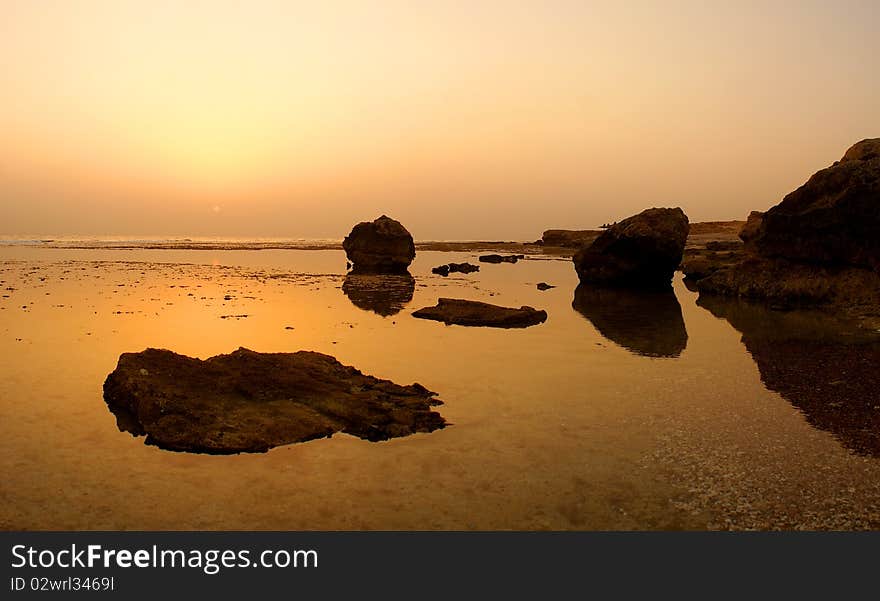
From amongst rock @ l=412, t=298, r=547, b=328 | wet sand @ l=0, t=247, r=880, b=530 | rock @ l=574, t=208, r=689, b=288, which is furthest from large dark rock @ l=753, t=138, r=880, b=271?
rock @ l=412, t=298, r=547, b=328

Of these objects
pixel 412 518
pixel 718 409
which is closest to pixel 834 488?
pixel 718 409

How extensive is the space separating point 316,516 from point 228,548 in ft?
3.30

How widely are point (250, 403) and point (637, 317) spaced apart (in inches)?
711

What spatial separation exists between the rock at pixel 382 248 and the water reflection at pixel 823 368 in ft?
110

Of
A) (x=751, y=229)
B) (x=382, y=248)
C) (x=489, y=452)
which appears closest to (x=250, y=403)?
(x=489, y=452)

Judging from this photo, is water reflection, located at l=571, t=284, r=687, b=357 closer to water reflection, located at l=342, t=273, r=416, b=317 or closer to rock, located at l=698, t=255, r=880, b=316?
rock, located at l=698, t=255, r=880, b=316

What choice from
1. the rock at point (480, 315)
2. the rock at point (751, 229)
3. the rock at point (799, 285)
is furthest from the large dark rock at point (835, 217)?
the rock at point (480, 315)

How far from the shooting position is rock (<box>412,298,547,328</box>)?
21.5 m

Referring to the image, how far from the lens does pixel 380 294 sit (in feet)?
108

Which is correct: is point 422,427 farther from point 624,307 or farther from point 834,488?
point 624,307

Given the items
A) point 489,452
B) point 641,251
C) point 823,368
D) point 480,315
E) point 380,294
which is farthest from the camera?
point 641,251

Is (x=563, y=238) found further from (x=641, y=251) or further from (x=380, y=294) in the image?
(x=380, y=294)

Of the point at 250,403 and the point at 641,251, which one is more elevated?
the point at 641,251

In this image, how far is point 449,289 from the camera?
3719 centimetres
